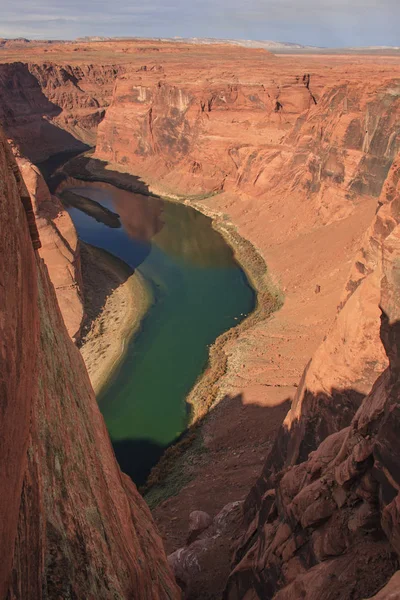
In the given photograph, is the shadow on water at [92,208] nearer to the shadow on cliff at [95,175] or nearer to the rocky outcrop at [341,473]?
the shadow on cliff at [95,175]

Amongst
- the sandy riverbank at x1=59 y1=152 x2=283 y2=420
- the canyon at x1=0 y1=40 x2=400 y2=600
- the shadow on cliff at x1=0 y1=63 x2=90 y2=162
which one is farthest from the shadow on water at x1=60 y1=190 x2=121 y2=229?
the shadow on cliff at x1=0 y1=63 x2=90 y2=162

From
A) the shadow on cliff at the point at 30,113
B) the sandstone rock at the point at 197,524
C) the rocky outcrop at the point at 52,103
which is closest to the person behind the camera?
the sandstone rock at the point at 197,524

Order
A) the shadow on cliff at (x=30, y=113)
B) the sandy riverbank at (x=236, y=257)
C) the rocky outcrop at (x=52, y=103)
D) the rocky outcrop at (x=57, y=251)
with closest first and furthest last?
the sandy riverbank at (x=236, y=257) → the rocky outcrop at (x=57, y=251) → the shadow on cliff at (x=30, y=113) → the rocky outcrop at (x=52, y=103)

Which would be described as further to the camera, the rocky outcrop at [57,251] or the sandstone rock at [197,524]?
the rocky outcrop at [57,251]

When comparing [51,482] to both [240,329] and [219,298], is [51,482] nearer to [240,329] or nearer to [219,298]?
[240,329]

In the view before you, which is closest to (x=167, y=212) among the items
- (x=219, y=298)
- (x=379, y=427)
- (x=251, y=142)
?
(x=251, y=142)

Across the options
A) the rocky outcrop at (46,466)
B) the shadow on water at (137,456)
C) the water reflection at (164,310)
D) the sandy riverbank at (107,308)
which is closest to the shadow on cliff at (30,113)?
the water reflection at (164,310)
